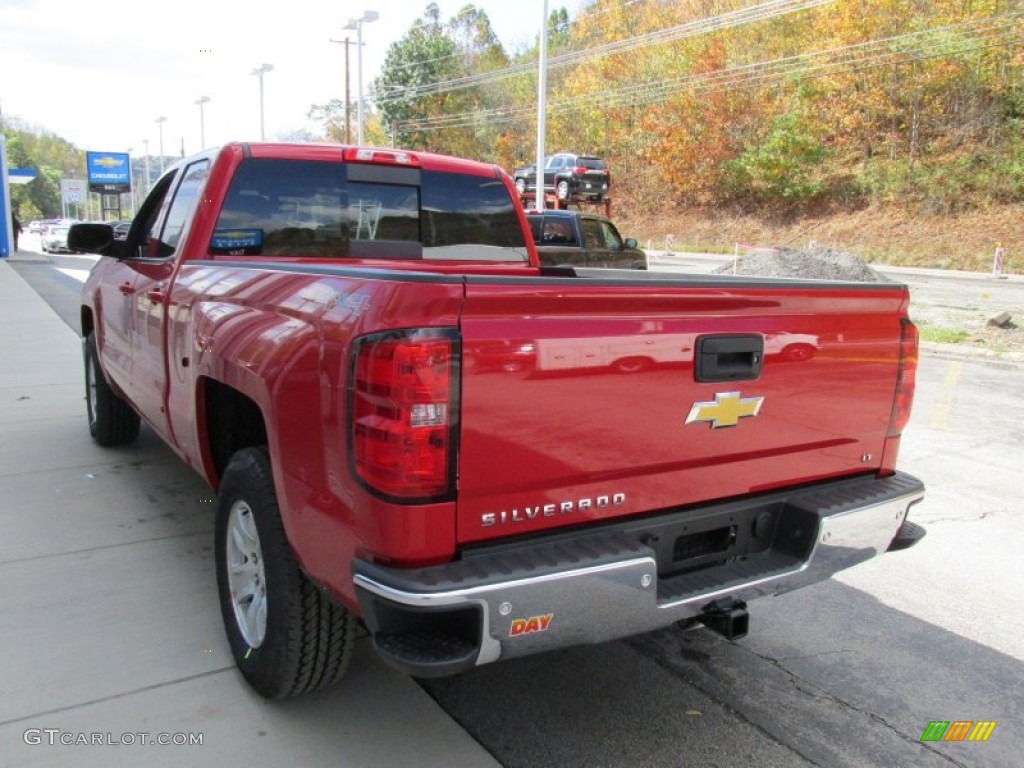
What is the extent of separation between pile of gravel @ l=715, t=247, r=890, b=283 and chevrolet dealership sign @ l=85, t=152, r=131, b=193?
179 ft

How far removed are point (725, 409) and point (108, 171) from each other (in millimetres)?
67683

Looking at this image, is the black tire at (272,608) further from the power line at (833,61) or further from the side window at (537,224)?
the power line at (833,61)

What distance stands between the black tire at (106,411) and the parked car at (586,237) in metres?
8.39

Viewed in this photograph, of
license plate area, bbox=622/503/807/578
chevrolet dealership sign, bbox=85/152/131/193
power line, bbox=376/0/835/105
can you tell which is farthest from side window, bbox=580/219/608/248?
chevrolet dealership sign, bbox=85/152/131/193

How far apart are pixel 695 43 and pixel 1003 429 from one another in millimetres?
51024

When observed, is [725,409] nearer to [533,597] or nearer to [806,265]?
[533,597]

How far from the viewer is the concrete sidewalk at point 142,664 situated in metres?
2.69

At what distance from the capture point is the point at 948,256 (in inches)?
1287

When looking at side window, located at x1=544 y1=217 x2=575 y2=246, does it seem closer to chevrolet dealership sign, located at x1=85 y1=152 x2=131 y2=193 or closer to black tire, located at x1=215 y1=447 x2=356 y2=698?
black tire, located at x1=215 y1=447 x2=356 y2=698

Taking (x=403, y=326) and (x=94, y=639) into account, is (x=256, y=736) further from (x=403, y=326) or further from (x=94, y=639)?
(x=403, y=326)

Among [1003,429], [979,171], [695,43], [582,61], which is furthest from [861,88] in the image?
[1003,429]

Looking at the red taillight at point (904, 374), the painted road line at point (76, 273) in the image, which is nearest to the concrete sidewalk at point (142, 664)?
the red taillight at point (904, 374)

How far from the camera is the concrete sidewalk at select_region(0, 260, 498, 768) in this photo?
269 centimetres

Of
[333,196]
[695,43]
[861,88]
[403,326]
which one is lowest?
[403,326]
